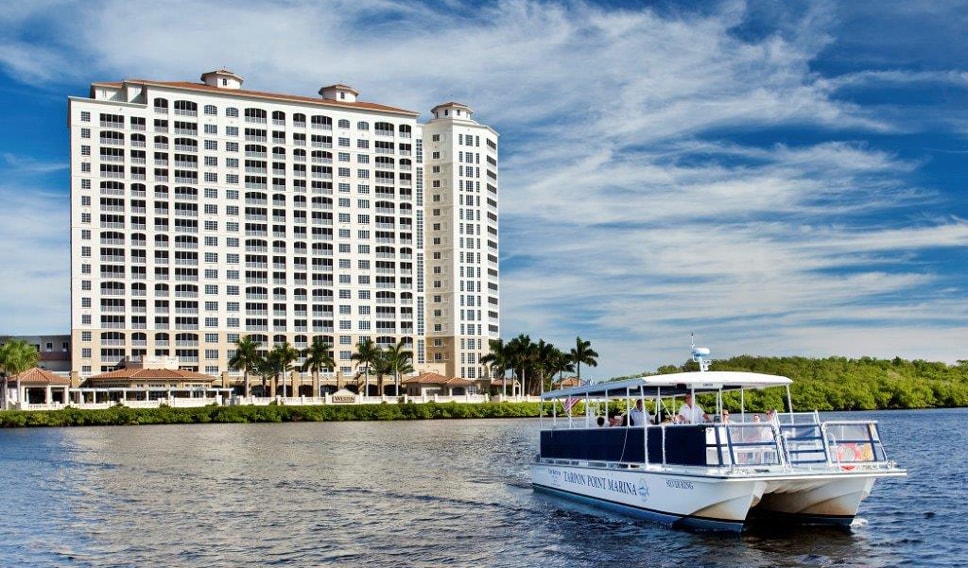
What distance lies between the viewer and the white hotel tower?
154750 mm

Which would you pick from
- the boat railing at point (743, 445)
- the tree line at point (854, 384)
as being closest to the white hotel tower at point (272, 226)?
the tree line at point (854, 384)

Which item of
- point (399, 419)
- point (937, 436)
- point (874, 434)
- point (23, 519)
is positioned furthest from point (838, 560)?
point (399, 419)

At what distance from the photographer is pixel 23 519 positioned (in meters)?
36.2

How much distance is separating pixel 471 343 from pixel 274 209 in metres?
40.3

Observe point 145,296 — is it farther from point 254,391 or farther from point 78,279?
point 254,391

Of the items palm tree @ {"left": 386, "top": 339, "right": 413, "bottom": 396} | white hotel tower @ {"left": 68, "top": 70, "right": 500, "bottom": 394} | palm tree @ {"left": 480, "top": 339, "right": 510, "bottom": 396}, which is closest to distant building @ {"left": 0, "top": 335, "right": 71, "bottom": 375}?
white hotel tower @ {"left": 68, "top": 70, "right": 500, "bottom": 394}

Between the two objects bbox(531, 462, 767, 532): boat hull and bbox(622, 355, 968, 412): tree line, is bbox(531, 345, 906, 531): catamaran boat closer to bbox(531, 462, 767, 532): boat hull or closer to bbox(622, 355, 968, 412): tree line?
bbox(531, 462, 767, 532): boat hull

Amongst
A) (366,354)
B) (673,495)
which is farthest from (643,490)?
(366,354)

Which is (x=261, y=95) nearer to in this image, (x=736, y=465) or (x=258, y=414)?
(x=258, y=414)

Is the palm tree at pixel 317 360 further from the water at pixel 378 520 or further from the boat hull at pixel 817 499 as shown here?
the boat hull at pixel 817 499

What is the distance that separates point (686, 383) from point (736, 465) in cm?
358

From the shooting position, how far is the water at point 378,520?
2719 centimetres

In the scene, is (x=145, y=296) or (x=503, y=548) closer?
(x=503, y=548)

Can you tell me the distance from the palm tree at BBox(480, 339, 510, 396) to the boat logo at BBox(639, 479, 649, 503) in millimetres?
131838
